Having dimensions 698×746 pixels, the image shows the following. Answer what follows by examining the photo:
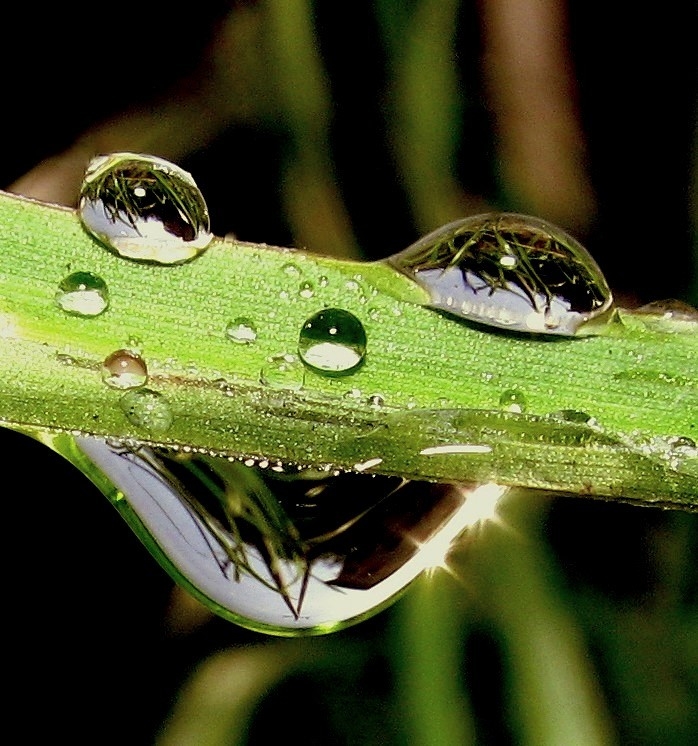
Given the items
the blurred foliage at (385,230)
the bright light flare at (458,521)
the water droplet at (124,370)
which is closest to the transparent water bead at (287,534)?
the bright light flare at (458,521)

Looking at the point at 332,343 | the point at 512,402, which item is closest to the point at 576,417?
the point at 512,402

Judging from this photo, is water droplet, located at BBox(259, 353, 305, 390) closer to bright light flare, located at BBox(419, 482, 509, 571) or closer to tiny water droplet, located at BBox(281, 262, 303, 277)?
tiny water droplet, located at BBox(281, 262, 303, 277)

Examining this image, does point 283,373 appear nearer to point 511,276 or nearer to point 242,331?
point 242,331

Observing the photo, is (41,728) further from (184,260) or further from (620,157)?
(620,157)

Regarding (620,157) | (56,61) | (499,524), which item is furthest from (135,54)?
(499,524)

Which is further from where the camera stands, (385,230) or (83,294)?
(385,230)

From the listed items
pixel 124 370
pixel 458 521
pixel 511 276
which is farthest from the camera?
pixel 458 521

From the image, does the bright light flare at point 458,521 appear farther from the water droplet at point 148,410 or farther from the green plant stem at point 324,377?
the water droplet at point 148,410
